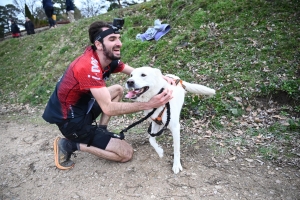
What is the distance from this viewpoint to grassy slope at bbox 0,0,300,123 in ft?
13.5

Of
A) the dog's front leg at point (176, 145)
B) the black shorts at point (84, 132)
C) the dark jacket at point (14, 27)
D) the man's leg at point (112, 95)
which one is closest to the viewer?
the dog's front leg at point (176, 145)

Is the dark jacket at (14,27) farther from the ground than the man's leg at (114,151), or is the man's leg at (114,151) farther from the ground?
the dark jacket at (14,27)

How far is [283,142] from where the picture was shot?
10.1 feet

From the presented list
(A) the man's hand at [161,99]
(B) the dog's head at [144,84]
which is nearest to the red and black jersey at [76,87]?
(B) the dog's head at [144,84]

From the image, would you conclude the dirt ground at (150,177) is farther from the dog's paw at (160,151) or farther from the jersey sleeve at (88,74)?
the jersey sleeve at (88,74)

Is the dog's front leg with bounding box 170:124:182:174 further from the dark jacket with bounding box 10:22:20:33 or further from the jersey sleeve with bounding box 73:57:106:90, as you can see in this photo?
the dark jacket with bounding box 10:22:20:33

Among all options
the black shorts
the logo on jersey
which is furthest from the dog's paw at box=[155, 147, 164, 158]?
the logo on jersey

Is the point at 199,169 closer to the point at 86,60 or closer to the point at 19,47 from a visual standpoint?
the point at 86,60

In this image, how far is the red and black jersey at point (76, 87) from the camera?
2.59 m

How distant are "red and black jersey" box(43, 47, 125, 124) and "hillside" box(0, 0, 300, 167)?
6.54ft

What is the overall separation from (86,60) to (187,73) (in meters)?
2.98

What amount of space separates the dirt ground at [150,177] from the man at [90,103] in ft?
0.80

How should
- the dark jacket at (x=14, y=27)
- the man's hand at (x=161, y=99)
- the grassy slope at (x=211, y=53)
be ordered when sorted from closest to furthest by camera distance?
the man's hand at (x=161, y=99) < the grassy slope at (x=211, y=53) < the dark jacket at (x=14, y=27)

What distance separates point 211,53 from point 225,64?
2.09ft
